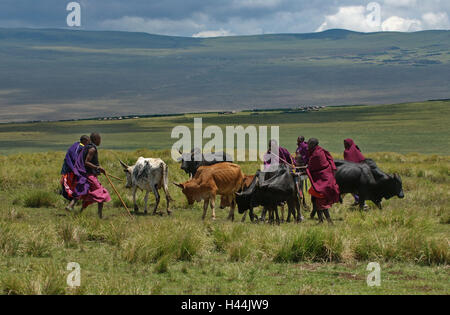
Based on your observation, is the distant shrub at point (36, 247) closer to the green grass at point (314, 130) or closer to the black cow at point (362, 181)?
the black cow at point (362, 181)

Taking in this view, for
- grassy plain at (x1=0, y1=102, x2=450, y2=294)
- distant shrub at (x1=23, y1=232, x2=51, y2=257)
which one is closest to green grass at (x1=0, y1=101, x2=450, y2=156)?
grassy plain at (x1=0, y1=102, x2=450, y2=294)

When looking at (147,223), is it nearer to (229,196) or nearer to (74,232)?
(74,232)

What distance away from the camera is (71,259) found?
1019 centimetres

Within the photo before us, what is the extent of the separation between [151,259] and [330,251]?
9.02 ft

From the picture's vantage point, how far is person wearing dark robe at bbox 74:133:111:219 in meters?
13.8

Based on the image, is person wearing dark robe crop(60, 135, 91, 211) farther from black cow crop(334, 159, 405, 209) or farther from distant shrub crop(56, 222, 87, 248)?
black cow crop(334, 159, 405, 209)

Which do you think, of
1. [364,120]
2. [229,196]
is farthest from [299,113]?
[229,196]

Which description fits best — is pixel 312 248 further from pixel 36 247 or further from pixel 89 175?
pixel 89 175

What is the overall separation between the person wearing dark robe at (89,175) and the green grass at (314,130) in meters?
44.3

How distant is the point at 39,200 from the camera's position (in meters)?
17.2

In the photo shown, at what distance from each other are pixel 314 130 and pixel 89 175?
72.5 metres

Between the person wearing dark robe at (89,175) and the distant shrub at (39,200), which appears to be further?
Answer: the distant shrub at (39,200)

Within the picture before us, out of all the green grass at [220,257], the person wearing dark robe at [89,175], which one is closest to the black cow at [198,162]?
the person wearing dark robe at [89,175]

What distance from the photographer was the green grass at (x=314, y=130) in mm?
65562
